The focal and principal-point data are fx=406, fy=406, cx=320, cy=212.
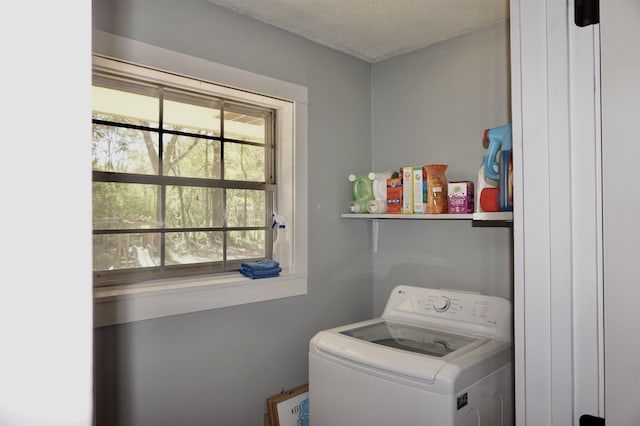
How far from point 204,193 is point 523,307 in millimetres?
1621

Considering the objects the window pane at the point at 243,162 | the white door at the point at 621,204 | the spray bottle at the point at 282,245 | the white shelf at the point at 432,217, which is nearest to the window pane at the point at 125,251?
the window pane at the point at 243,162

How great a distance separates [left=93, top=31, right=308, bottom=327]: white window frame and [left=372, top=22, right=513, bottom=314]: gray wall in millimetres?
630

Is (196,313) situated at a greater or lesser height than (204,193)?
lesser

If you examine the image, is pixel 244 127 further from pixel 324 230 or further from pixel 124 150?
pixel 324 230

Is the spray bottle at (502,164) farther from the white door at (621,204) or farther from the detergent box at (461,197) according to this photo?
the white door at (621,204)

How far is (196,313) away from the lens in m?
1.89

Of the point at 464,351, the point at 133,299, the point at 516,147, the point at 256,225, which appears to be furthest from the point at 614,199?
the point at 256,225

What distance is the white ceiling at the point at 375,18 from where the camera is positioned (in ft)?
6.41

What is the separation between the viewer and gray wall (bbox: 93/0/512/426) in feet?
5.74

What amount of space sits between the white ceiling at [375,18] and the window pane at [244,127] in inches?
19.9

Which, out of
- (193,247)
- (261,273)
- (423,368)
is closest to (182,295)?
(193,247)

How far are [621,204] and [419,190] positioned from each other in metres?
1.51

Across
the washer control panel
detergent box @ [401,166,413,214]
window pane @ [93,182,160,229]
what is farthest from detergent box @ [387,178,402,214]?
window pane @ [93,182,160,229]
